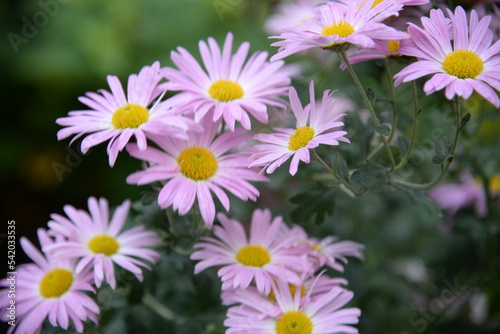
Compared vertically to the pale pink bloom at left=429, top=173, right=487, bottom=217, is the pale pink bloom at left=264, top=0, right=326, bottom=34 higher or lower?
higher

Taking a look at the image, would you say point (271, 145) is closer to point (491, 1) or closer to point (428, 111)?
point (491, 1)

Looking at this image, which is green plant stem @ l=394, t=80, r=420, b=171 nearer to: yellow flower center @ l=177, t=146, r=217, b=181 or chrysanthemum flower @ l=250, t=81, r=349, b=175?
chrysanthemum flower @ l=250, t=81, r=349, b=175

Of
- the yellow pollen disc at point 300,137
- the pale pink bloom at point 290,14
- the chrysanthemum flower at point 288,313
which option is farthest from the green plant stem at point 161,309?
the pale pink bloom at point 290,14

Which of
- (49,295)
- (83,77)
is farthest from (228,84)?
(83,77)

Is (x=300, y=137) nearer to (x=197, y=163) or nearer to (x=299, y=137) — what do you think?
(x=299, y=137)

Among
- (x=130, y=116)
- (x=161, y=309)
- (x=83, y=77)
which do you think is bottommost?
(x=161, y=309)

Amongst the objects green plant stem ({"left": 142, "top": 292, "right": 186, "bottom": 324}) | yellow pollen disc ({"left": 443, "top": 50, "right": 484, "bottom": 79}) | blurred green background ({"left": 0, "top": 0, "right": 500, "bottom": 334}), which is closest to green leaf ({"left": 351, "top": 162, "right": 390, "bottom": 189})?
yellow pollen disc ({"left": 443, "top": 50, "right": 484, "bottom": 79})
